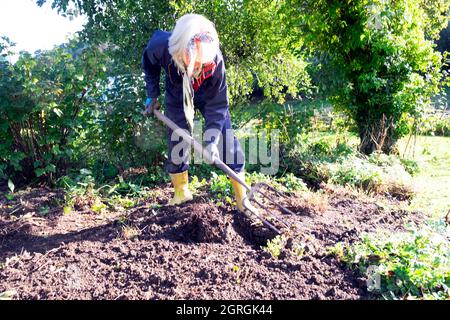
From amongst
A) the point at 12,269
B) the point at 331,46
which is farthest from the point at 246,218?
the point at 331,46

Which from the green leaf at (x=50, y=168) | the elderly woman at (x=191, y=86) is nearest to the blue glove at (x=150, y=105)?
the elderly woman at (x=191, y=86)

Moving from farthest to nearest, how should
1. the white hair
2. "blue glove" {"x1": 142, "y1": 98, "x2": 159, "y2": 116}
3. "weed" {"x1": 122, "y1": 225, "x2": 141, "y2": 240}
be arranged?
"blue glove" {"x1": 142, "y1": 98, "x2": 159, "y2": 116}, "weed" {"x1": 122, "y1": 225, "x2": 141, "y2": 240}, the white hair

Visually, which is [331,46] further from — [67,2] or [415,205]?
[67,2]

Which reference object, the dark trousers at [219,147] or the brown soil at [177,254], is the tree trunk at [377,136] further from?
the dark trousers at [219,147]

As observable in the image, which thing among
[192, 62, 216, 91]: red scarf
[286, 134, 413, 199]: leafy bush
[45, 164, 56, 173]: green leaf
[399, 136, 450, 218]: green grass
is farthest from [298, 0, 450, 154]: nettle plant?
[45, 164, 56, 173]: green leaf

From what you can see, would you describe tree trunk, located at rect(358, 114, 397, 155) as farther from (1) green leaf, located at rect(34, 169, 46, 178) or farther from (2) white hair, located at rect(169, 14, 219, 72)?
(1) green leaf, located at rect(34, 169, 46, 178)

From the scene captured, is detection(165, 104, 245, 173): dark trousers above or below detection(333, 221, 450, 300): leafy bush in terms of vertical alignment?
above

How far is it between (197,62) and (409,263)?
1.94 m

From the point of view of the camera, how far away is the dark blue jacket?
3707 millimetres

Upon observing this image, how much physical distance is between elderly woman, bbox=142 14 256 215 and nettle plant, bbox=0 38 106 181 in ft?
3.33

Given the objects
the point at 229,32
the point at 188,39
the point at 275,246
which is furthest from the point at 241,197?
the point at 229,32

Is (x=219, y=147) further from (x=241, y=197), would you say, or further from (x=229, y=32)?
(x=229, y=32)

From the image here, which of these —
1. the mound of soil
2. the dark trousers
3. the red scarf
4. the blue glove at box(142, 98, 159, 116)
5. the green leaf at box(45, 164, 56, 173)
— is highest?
the red scarf

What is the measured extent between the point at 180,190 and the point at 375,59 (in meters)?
3.25
